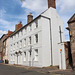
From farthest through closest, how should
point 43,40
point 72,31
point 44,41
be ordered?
point 44,41
point 43,40
point 72,31

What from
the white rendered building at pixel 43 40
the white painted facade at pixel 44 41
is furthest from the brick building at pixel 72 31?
the white painted facade at pixel 44 41

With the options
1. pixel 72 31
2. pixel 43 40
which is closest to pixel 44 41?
pixel 43 40

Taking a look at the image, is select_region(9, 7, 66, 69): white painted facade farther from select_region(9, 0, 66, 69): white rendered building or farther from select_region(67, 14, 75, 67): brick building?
select_region(67, 14, 75, 67): brick building

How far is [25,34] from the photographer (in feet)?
77.5

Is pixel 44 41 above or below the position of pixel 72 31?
below

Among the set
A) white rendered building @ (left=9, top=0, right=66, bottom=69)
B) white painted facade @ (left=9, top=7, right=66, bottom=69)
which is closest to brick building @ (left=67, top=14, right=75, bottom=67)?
white rendered building @ (left=9, top=0, right=66, bottom=69)

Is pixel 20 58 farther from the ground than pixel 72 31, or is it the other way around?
pixel 72 31

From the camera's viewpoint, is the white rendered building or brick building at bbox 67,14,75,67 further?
the white rendered building

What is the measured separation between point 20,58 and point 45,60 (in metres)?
9.00

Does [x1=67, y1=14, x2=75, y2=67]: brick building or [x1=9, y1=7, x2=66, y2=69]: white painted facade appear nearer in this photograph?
[x1=67, y1=14, x2=75, y2=67]: brick building

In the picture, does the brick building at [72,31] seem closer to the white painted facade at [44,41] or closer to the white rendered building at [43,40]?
the white rendered building at [43,40]

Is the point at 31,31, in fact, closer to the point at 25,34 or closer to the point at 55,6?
the point at 25,34

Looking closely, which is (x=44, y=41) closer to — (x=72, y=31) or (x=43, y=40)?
(x=43, y=40)

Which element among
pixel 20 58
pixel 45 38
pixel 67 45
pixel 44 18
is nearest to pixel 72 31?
pixel 67 45
